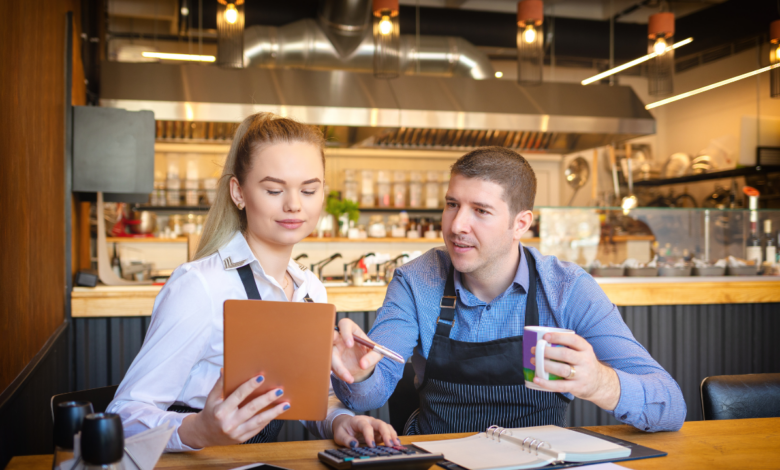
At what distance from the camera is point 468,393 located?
1509 mm

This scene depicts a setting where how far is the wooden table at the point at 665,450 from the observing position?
1.09 m

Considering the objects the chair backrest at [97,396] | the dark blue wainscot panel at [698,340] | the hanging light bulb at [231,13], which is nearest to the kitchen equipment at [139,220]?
the hanging light bulb at [231,13]

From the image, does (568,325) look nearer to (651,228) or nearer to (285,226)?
(285,226)

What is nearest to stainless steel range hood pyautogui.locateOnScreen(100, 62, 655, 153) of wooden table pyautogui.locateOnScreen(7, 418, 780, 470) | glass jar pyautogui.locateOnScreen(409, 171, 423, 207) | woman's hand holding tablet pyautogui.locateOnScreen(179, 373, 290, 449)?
glass jar pyautogui.locateOnScreen(409, 171, 423, 207)

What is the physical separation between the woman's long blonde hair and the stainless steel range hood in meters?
3.06

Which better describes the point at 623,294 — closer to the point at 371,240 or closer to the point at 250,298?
the point at 250,298

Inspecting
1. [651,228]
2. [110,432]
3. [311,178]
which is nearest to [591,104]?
[651,228]

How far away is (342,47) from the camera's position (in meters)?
5.25

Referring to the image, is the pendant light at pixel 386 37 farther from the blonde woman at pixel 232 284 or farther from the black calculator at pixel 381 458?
the black calculator at pixel 381 458

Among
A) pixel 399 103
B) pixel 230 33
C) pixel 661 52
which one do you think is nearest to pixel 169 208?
pixel 399 103

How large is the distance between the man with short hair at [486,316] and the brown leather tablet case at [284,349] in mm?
469

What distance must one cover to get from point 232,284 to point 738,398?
4.35 ft

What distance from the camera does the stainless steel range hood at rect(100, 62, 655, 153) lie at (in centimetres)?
450

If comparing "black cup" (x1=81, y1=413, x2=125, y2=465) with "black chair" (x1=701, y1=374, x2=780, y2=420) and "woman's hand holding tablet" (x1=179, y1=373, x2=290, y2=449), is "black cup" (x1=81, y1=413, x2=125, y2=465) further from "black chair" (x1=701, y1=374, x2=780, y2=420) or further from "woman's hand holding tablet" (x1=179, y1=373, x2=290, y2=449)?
"black chair" (x1=701, y1=374, x2=780, y2=420)
